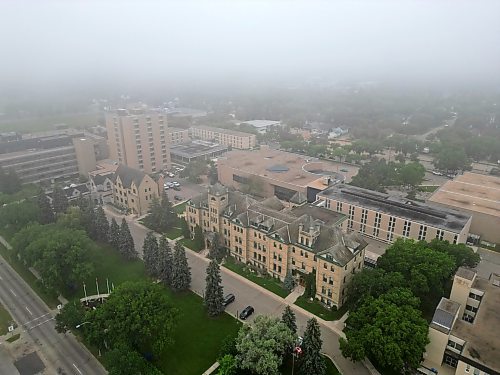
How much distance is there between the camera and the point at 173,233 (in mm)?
84062

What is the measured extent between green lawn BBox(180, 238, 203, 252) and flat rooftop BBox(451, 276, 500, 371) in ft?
154

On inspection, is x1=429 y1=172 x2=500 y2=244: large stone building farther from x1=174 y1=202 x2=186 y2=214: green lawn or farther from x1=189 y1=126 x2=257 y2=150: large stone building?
x1=189 y1=126 x2=257 y2=150: large stone building

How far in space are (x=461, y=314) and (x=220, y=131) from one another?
5272 inches

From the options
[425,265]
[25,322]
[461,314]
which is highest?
[425,265]

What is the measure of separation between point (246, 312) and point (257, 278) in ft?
34.3

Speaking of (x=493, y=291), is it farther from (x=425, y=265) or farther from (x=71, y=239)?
(x=71, y=239)

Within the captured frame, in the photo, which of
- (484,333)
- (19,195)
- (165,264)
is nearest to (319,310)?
(484,333)

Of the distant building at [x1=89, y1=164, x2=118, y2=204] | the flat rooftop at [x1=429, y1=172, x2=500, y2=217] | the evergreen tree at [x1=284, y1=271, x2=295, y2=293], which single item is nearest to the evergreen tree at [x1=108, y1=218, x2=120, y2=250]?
the distant building at [x1=89, y1=164, x2=118, y2=204]

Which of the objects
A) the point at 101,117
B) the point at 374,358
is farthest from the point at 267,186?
the point at 101,117

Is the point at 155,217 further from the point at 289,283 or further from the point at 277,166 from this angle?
the point at 277,166

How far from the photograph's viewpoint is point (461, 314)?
52438 mm

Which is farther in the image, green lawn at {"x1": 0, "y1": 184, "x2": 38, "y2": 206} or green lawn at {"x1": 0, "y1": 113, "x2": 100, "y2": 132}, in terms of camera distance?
green lawn at {"x1": 0, "y1": 113, "x2": 100, "y2": 132}

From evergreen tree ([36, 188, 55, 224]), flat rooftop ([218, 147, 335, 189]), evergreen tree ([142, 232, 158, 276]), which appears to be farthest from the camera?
flat rooftop ([218, 147, 335, 189])

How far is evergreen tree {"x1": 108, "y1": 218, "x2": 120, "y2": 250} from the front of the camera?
247 ft
